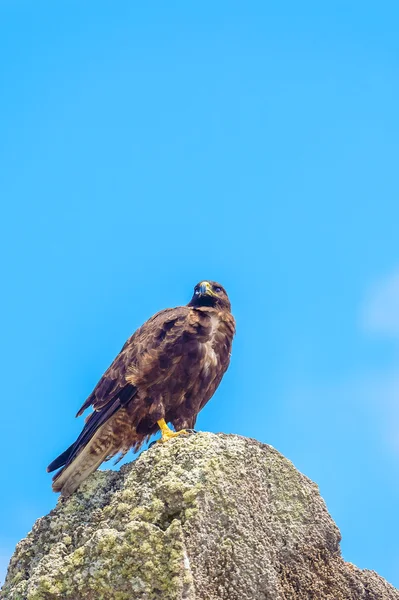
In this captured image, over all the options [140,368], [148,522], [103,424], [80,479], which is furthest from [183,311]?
[148,522]

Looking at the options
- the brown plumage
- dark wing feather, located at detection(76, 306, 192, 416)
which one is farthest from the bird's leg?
dark wing feather, located at detection(76, 306, 192, 416)

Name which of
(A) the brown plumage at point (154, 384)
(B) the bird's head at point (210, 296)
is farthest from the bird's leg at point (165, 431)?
(B) the bird's head at point (210, 296)

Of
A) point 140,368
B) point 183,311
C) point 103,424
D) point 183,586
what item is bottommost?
point 183,586

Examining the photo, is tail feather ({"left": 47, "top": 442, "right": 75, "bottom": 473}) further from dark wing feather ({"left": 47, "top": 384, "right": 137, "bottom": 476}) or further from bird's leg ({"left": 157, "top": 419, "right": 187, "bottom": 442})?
bird's leg ({"left": 157, "top": 419, "right": 187, "bottom": 442})

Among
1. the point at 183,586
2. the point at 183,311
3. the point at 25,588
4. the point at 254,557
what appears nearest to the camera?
the point at 183,586

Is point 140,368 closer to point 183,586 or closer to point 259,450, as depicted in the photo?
point 259,450

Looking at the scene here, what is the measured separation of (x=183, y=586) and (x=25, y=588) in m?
1.37

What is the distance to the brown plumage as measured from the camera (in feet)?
23.1

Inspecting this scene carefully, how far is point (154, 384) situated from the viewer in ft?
24.0

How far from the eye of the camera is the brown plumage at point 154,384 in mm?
7039

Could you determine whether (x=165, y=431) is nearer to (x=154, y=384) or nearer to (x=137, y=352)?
(x=154, y=384)

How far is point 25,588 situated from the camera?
565 cm

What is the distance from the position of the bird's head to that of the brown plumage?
0.79ft

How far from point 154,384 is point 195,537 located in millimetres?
2330
